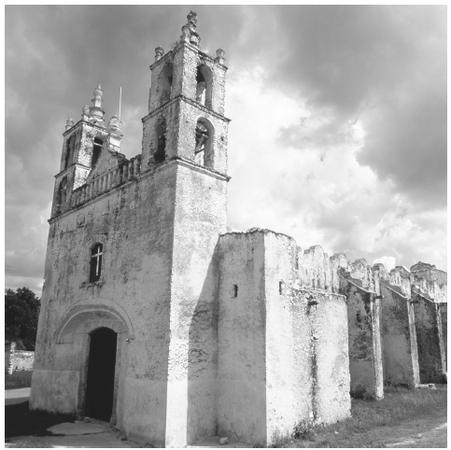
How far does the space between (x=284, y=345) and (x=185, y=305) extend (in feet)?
9.44

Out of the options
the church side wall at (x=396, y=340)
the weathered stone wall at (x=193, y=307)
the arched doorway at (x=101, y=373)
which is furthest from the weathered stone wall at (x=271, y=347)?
the church side wall at (x=396, y=340)

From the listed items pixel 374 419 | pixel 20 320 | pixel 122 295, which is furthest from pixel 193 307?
pixel 20 320

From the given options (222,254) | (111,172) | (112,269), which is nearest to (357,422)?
(222,254)

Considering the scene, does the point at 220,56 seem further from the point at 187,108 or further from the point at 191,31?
the point at 187,108

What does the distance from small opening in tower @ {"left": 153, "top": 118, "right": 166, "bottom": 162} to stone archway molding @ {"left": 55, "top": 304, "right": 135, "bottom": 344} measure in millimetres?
5019

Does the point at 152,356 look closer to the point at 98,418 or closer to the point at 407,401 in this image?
the point at 98,418

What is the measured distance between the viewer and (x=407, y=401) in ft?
47.1

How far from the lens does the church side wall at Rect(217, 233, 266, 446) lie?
10.3 m

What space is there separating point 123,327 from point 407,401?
10.0m

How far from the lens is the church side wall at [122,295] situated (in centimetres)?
1105

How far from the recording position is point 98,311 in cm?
1366

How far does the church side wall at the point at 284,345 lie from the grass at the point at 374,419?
47 cm

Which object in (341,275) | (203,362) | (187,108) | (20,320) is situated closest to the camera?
(203,362)

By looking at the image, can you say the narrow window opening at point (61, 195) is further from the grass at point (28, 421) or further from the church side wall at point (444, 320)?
the church side wall at point (444, 320)
